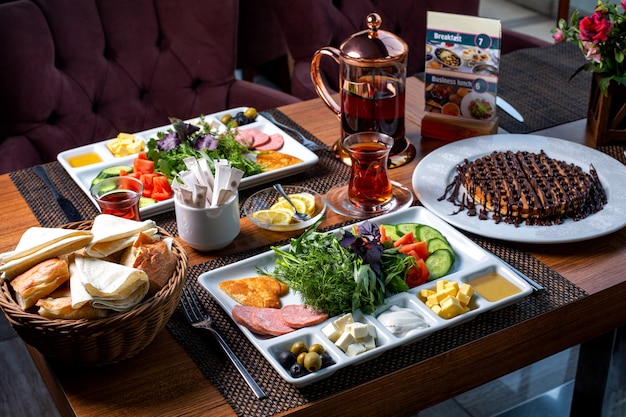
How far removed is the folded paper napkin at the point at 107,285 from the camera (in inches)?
43.8

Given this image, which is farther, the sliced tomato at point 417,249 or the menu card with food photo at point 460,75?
the menu card with food photo at point 460,75

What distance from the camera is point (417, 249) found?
144 cm

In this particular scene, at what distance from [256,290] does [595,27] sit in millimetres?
1031

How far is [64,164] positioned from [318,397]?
3.20ft

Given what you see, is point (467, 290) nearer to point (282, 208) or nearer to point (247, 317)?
point (247, 317)

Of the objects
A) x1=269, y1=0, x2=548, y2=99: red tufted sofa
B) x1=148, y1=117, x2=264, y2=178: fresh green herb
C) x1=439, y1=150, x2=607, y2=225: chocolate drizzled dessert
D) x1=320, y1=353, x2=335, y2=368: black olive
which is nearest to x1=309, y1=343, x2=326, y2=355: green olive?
x1=320, y1=353, x2=335, y2=368: black olive

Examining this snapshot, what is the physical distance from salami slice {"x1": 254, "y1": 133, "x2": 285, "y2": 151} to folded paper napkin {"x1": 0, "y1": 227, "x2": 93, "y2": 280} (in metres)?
0.74

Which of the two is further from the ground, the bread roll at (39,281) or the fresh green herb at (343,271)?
the bread roll at (39,281)

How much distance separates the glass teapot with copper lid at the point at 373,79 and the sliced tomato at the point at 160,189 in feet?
1.41

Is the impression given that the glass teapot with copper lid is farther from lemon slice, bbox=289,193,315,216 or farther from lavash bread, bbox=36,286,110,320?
lavash bread, bbox=36,286,110,320

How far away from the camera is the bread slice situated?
52.7 inches

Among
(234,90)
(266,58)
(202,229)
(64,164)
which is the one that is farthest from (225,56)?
(202,229)

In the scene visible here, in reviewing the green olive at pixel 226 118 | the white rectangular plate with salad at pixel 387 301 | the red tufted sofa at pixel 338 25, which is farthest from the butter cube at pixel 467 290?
the red tufted sofa at pixel 338 25

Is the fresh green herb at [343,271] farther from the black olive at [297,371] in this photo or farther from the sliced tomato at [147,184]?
the sliced tomato at [147,184]
